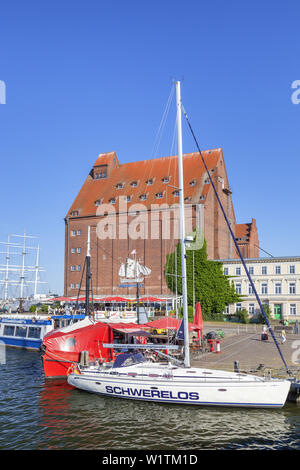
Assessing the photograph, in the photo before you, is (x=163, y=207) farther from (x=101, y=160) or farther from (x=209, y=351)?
(x=209, y=351)

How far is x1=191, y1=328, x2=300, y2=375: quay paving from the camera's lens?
25572 mm

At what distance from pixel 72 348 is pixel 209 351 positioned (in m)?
10.7

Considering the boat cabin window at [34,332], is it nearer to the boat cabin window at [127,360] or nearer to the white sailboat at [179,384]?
the white sailboat at [179,384]

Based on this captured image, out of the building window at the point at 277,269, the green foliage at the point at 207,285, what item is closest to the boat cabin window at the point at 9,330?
the green foliage at the point at 207,285

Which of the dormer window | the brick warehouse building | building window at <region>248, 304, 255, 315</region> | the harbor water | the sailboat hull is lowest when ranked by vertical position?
the harbor water

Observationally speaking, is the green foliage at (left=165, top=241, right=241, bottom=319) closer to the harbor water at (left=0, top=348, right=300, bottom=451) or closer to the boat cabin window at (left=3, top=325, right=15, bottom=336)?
the boat cabin window at (left=3, top=325, right=15, bottom=336)

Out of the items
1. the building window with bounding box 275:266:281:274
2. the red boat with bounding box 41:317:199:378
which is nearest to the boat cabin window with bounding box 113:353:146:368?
the red boat with bounding box 41:317:199:378

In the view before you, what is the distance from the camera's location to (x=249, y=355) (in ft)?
98.7

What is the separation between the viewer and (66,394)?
24359 millimetres

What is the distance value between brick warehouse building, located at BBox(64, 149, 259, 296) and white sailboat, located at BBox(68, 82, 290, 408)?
146 feet

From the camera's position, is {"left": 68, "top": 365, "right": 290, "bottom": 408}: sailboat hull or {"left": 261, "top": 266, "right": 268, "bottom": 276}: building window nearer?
{"left": 68, "top": 365, "right": 290, "bottom": 408}: sailboat hull

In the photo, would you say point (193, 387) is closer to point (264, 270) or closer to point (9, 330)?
point (9, 330)
